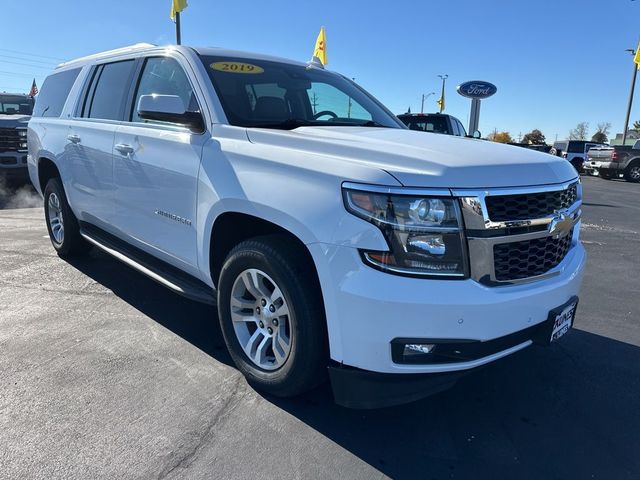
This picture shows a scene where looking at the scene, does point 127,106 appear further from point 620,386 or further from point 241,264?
point 620,386

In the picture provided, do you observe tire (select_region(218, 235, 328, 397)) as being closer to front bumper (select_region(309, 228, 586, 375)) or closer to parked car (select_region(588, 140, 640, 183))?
front bumper (select_region(309, 228, 586, 375))

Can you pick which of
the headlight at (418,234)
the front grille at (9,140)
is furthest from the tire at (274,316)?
the front grille at (9,140)

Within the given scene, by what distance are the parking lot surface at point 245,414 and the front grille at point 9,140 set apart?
312 inches

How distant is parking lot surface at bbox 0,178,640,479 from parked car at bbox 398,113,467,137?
7265mm

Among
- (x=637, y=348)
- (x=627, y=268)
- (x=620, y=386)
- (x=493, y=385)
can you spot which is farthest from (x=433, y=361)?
(x=627, y=268)

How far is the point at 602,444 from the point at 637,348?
1502 mm

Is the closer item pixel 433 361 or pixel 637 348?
pixel 433 361

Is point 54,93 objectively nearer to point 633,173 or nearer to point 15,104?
point 15,104

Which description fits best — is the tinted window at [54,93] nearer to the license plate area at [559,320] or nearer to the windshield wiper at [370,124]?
the windshield wiper at [370,124]

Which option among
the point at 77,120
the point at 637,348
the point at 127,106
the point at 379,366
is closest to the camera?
the point at 379,366

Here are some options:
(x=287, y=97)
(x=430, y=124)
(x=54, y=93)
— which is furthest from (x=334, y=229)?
(x=430, y=124)

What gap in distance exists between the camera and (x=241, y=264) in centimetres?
283

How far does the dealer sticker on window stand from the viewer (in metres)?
3.46

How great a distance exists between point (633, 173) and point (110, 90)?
939 inches
